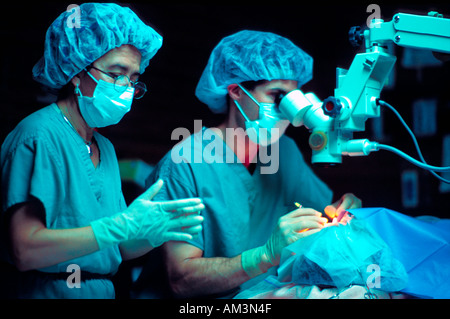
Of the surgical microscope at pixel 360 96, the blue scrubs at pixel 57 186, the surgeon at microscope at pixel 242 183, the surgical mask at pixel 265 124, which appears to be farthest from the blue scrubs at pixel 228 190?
the surgical microscope at pixel 360 96

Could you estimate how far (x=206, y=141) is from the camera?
87.6 inches

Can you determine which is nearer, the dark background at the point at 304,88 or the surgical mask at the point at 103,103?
the surgical mask at the point at 103,103

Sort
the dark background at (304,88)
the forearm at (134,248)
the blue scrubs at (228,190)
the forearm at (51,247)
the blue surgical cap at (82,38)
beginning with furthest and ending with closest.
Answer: the dark background at (304,88)
the blue scrubs at (228,190)
the forearm at (134,248)
the blue surgical cap at (82,38)
the forearm at (51,247)

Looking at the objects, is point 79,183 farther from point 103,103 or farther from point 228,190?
point 228,190

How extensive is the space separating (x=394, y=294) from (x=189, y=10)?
1.85 m

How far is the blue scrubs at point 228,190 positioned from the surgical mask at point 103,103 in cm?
36

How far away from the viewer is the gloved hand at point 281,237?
6.04 feet

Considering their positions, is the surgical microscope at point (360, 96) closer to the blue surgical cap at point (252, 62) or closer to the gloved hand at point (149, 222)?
the blue surgical cap at point (252, 62)

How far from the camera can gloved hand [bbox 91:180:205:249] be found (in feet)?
5.35

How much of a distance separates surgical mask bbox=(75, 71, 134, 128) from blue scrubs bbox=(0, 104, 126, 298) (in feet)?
0.27

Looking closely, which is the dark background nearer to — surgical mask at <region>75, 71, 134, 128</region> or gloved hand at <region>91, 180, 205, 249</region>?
surgical mask at <region>75, 71, 134, 128</region>

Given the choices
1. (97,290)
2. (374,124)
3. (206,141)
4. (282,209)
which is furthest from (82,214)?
(374,124)

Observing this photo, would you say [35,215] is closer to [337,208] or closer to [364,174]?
[337,208]

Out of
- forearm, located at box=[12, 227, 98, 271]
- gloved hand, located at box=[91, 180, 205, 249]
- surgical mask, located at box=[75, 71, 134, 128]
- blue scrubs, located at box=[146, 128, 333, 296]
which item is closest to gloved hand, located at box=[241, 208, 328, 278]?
blue scrubs, located at box=[146, 128, 333, 296]
